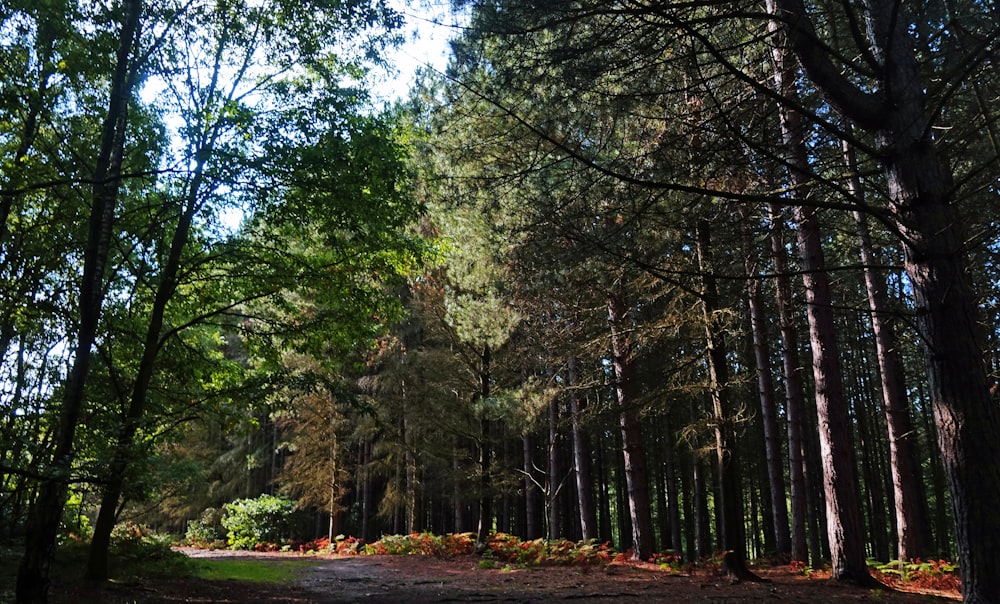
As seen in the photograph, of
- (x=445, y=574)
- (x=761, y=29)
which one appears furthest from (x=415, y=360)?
(x=761, y=29)

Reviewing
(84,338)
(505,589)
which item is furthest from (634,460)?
(84,338)

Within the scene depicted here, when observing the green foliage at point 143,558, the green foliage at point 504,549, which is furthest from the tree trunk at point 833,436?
the green foliage at point 143,558

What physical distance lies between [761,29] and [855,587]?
761 centimetres

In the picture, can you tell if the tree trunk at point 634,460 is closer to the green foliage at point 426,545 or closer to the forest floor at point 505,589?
the forest floor at point 505,589

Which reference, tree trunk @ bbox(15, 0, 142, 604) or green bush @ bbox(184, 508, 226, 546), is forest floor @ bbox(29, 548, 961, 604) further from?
green bush @ bbox(184, 508, 226, 546)

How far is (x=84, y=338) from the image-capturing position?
6.01 metres

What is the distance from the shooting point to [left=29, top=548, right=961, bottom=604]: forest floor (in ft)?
24.0

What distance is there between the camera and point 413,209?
10.2 metres

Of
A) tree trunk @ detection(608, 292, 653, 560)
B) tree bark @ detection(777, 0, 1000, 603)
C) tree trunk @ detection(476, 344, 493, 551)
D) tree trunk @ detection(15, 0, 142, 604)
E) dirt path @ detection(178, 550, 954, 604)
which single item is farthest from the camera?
tree trunk @ detection(476, 344, 493, 551)

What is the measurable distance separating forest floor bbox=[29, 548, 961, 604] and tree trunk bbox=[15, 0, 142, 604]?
1.09m

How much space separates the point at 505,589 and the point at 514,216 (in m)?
5.99

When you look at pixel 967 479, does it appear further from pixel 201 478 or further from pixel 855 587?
pixel 201 478

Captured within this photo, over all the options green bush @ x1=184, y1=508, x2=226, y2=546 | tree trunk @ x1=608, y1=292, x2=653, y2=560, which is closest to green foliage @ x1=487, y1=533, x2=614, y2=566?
tree trunk @ x1=608, y1=292, x2=653, y2=560

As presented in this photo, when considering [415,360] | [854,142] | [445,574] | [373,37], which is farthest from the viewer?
[415,360]
